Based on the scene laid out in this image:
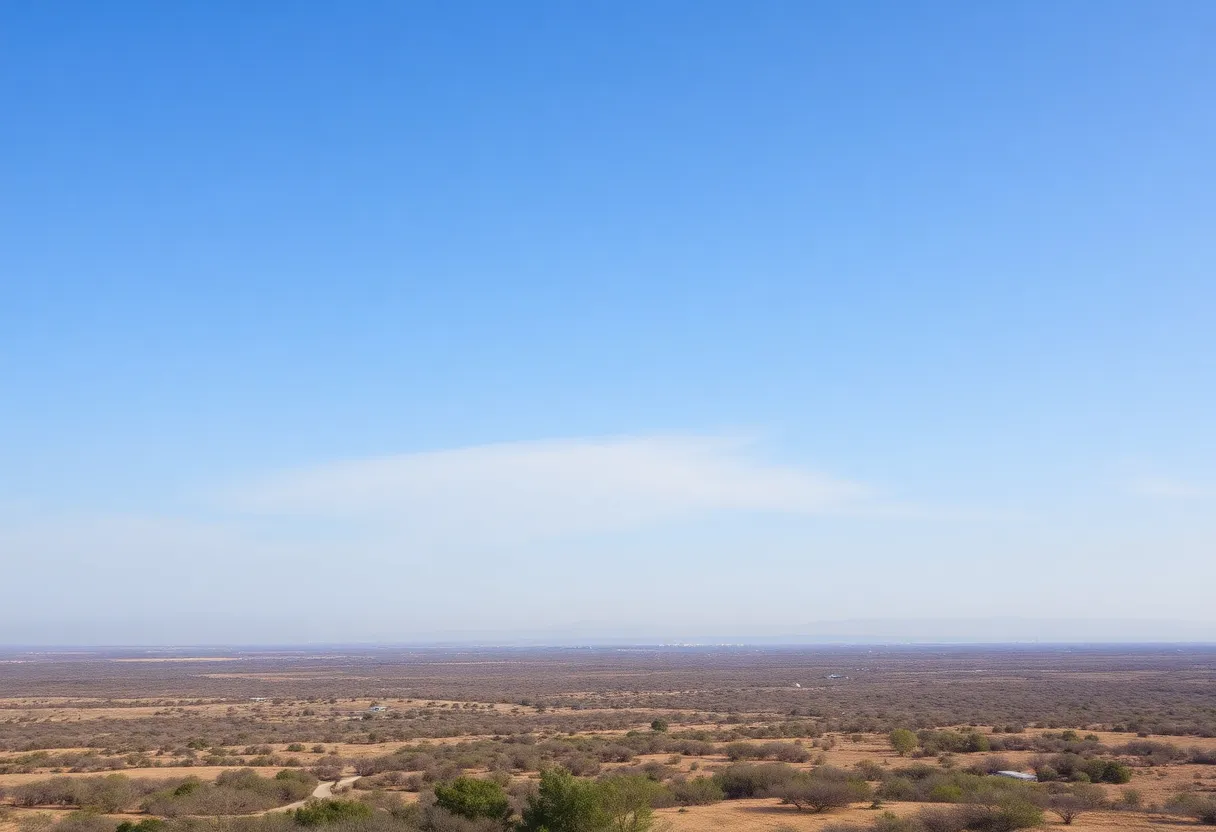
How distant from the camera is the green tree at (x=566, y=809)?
19.3m

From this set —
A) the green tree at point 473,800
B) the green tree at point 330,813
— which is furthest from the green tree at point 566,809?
the green tree at point 330,813

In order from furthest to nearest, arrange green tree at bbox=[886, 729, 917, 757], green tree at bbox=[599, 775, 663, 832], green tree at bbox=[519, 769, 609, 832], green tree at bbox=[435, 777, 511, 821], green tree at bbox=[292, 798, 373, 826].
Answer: green tree at bbox=[886, 729, 917, 757], green tree at bbox=[435, 777, 511, 821], green tree at bbox=[292, 798, 373, 826], green tree at bbox=[599, 775, 663, 832], green tree at bbox=[519, 769, 609, 832]

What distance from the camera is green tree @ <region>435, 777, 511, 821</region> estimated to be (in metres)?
22.3

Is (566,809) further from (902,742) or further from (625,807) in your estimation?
(902,742)

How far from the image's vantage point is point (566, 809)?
19406mm

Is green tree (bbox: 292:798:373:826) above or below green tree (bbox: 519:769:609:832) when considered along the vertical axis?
below

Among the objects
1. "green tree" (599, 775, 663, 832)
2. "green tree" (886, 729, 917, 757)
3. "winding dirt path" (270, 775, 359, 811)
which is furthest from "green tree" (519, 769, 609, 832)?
"green tree" (886, 729, 917, 757)

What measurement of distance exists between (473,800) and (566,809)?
3.99 m

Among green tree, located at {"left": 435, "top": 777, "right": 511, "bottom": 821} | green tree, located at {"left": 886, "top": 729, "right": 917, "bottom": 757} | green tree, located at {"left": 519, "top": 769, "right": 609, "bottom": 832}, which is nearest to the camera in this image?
green tree, located at {"left": 519, "top": 769, "right": 609, "bottom": 832}

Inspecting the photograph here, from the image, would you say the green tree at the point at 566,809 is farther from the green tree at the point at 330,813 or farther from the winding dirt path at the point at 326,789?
the winding dirt path at the point at 326,789

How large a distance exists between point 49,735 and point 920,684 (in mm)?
77245

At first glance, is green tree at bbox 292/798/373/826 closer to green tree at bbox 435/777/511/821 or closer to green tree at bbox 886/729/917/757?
green tree at bbox 435/777/511/821

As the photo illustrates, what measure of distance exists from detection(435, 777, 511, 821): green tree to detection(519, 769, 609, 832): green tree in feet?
8.11

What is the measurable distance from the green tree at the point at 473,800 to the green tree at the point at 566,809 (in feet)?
8.11
